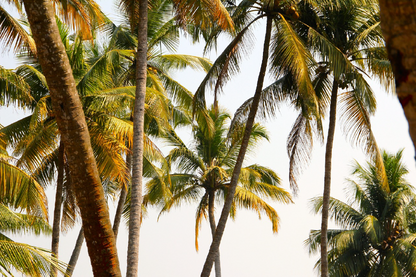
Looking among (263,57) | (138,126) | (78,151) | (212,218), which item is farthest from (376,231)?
(78,151)

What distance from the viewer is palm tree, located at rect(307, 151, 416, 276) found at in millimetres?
19516

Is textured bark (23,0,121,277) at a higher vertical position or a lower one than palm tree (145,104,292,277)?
lower

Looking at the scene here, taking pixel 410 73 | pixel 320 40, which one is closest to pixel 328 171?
pixel 320 40

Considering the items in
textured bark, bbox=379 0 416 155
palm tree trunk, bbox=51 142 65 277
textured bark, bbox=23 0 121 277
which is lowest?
textured bark, bbox=379 0 416 155

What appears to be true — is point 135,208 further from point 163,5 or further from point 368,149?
point 163,5

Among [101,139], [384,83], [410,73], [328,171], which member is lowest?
[410,73]

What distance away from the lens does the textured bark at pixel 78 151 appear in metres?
5.01

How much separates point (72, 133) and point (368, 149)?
10.6 metres

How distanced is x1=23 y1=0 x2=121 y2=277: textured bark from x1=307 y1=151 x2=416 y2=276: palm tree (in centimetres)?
1559

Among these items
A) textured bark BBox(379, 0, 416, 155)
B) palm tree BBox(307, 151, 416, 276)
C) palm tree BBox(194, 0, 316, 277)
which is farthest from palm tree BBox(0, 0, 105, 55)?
palm tree BBox(307, 151, 416, 276)

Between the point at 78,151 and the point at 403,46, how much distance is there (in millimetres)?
3946

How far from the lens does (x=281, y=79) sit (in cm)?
1420

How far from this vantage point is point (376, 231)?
20.0 meters

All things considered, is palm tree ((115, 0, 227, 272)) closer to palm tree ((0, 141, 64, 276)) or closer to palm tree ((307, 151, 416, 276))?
palm tree ((0, 141, 64, 276))
